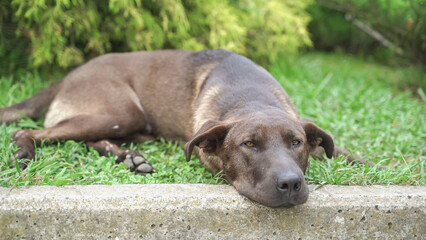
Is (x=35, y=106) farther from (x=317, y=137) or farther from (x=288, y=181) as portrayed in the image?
(x=288, y=181)

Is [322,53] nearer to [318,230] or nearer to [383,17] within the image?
[383,17]

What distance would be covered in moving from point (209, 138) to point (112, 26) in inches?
127

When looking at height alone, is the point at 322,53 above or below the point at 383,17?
below

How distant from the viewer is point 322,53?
9.52 metres

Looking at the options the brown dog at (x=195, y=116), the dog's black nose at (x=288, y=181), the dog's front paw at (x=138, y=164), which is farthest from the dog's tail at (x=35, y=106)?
the dog's black nose at (x=288, y=181)

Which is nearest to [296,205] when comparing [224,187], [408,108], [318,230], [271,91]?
[318,230]

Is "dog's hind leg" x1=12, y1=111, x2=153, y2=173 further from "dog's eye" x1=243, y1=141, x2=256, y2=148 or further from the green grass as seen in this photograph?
"dog's eye" x1=243, y1=141, x2=256, y2=148

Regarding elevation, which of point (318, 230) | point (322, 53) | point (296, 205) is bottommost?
point (322, 53)

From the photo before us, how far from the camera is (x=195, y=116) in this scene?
4094 millimetres

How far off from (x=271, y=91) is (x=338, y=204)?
138cm

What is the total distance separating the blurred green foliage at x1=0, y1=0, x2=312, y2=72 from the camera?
5480 mm

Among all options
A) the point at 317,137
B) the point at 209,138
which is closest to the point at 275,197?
the point at 209,138

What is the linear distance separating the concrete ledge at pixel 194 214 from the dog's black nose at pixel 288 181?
245 millimetres

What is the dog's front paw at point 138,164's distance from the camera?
375 centimetres
